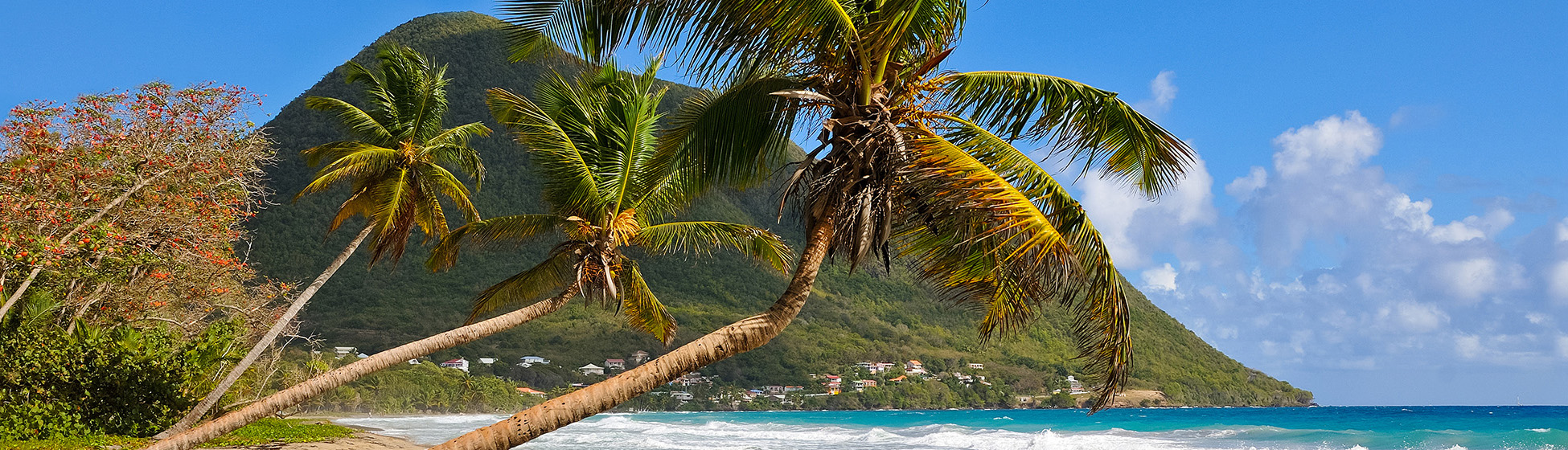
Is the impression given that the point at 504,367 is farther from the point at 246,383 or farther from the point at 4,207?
the point at 4,207

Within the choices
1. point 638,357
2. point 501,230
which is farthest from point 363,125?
point 638,357

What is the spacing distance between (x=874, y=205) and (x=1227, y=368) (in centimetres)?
8128

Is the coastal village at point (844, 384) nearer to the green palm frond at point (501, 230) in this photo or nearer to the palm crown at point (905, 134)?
the green palm frond at point (501, 230)

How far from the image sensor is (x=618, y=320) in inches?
2613

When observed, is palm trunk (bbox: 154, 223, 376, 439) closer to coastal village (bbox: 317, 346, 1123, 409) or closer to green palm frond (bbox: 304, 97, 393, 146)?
green palm frond (bbox: 304, 97, 393, 146)

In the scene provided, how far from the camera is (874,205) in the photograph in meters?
4.98

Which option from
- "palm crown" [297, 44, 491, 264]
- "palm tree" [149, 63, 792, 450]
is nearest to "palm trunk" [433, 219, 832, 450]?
"palm tree" [149, 63, 792, 450]

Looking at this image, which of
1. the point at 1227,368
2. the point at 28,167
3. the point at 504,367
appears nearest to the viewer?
the point at 28,167

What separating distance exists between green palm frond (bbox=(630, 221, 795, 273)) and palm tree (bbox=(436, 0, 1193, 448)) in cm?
502

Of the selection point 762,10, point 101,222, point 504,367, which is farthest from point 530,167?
point 504,367

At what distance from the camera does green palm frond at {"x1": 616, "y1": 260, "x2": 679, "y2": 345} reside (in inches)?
451

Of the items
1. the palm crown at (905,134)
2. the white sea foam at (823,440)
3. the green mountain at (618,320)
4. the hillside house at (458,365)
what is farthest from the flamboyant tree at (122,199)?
the hillside house at (458,365)

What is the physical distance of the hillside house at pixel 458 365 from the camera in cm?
6160

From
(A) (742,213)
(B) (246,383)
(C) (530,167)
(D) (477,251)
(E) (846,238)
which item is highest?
(A) (742,213)
